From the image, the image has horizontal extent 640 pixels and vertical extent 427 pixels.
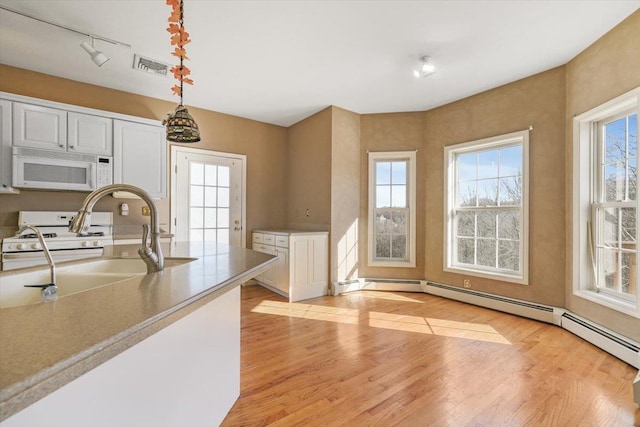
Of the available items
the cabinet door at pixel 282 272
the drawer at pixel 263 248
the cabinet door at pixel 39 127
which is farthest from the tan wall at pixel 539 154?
the cabinet door at pixel 39 127

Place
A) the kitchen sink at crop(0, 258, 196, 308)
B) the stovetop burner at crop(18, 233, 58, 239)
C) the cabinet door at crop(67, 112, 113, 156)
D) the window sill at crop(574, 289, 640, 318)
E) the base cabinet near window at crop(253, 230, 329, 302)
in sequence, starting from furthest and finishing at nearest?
the base cabinet near window at crop(253, 230, 329, 302)
the cabinet door at crop(67, 112, 113, 156)
the stovetop burner at crop(18, 233, 58, 239)
the window sill at crop(574, 289, 640, 318)
the kitchen sink at crop(0, 258, 196, 308)

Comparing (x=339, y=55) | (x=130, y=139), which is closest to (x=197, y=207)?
(x=130, y=139)

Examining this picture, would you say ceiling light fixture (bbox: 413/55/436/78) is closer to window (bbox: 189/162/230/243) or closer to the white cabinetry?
window (bbox: 189/162/230/243)

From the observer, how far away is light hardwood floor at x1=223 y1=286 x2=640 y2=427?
172 centimetres

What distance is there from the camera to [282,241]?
4.06 meters

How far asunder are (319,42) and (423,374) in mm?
2882

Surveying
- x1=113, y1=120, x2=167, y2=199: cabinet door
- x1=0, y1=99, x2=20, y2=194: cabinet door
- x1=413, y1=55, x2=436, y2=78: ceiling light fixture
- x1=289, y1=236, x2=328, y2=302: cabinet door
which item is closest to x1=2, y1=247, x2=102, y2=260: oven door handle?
x1=0, y1=99, x2=20, y2=194: cabinet door

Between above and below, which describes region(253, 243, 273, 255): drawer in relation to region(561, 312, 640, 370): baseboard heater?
above

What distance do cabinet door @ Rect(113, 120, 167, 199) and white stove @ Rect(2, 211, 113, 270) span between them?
572 millimetres

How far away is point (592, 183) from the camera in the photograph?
2.87 meters

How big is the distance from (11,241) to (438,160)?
4.85 meters

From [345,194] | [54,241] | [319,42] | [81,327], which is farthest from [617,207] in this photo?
[54,241]

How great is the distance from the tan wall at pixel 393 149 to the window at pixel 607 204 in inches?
70.9

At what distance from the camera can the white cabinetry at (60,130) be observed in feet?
9.89
